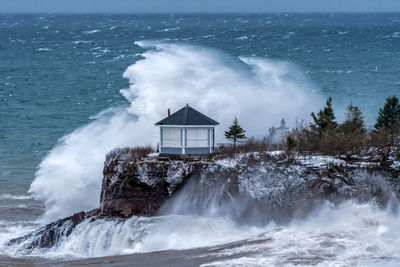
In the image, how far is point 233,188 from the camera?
2866 cm

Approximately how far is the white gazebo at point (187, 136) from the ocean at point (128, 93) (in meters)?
4.72

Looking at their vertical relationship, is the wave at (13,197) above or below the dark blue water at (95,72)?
below

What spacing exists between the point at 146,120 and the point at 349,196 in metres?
21.0

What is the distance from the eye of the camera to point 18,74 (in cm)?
7462

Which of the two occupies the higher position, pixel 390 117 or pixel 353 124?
pixel 390 117

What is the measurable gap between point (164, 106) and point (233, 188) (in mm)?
22983

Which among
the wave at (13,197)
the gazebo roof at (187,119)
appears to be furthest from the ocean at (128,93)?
the gazebo roof at (187,119)

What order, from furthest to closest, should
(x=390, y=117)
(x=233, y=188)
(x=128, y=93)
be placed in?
(x=128, y=93), (x=390, y=117), (x=233, y=188)

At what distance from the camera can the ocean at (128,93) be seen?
38781mm

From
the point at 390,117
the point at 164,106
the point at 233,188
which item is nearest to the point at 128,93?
the point at 164,106

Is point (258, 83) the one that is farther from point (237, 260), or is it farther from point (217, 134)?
point (237, 260)

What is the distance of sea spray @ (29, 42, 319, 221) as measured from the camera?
38062mm

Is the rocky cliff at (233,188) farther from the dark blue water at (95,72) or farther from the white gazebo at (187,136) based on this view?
the dark blue water at (95,72)

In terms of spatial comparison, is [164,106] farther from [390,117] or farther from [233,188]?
[233,188]
